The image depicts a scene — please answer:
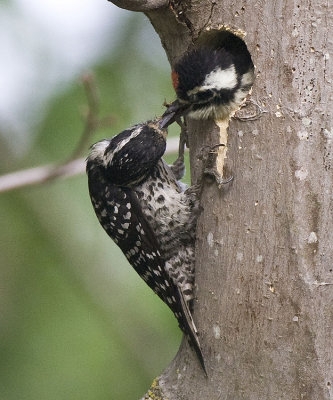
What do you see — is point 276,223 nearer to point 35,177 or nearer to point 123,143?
point 123,143

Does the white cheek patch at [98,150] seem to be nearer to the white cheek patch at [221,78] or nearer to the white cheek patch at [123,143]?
the white cheek patch at [123,143]

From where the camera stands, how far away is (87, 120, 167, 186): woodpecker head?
11.5 ft

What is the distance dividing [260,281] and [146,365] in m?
2.15

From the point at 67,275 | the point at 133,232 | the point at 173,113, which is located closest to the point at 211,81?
the point at 173,113

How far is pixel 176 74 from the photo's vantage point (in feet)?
10.7

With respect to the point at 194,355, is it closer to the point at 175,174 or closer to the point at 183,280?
the point at 183,280

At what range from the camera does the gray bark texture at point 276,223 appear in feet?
9.64

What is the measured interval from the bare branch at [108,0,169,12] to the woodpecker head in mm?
567

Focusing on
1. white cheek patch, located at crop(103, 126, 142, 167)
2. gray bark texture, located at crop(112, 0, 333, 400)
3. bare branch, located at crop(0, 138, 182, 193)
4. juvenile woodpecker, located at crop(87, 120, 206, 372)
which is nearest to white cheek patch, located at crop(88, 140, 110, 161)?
juvenile woodpecker, located at crop(87, 120, 206, 372)

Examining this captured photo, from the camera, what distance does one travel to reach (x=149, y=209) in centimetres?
371

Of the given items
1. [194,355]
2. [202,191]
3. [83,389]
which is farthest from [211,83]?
[83,389]

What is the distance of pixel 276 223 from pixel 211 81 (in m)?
0.73

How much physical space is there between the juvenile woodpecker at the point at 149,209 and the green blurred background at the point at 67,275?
1.22 metres

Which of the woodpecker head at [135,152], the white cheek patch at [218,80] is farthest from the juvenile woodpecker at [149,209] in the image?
the white cheek patch at [218,80]
